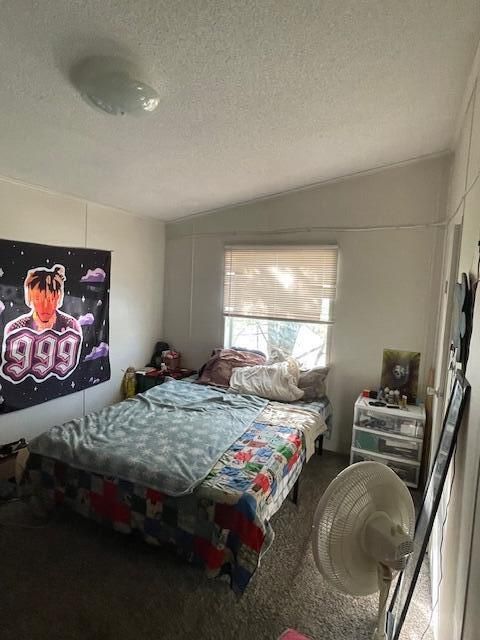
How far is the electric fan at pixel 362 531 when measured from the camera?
120 cm

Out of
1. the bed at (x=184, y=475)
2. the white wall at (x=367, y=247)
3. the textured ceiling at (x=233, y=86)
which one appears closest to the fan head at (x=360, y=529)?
the bed at (x=184, y=475)

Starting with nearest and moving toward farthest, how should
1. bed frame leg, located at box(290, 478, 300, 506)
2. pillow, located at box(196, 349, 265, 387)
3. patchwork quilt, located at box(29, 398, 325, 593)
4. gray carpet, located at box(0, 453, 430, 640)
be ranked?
gray carpet, located at box(0, 453, 430, 640), patchwork quilt, located at box(29, 398, 325, 593), bed frame leg, located at box(290, 478, 300, 506), pillow, located at box(196, 349, 265, 387)

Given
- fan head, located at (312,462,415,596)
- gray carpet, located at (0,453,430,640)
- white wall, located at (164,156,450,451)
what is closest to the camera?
fan head, located at (312,462,415,596)

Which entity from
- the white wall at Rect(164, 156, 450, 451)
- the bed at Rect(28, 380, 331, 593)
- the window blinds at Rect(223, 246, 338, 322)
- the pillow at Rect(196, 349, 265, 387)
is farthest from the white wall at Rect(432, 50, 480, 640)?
the pillow at Rect(196, 349, 265, 387)

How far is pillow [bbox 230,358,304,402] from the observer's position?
3270mm

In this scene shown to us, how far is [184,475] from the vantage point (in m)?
1.97

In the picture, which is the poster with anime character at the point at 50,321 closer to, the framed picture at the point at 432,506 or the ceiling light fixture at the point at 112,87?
the ceiling light fixture at the point at 112,87

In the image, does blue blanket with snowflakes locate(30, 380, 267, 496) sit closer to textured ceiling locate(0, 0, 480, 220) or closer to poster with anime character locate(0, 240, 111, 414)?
poster with anime character locate(0, 240, 111, 414)

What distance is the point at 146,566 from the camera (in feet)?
6.53

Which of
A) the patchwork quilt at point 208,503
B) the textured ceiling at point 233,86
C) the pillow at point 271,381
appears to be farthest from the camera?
the pillow at point 271,381

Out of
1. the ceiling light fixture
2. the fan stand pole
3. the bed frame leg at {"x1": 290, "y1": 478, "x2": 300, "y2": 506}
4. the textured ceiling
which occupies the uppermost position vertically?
the textured ceiling

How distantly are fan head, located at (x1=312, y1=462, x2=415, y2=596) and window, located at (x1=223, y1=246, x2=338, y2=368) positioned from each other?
7.49 feet

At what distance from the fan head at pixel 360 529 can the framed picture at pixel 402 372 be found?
81.2 inches

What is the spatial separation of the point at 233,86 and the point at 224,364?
2.49 metres
